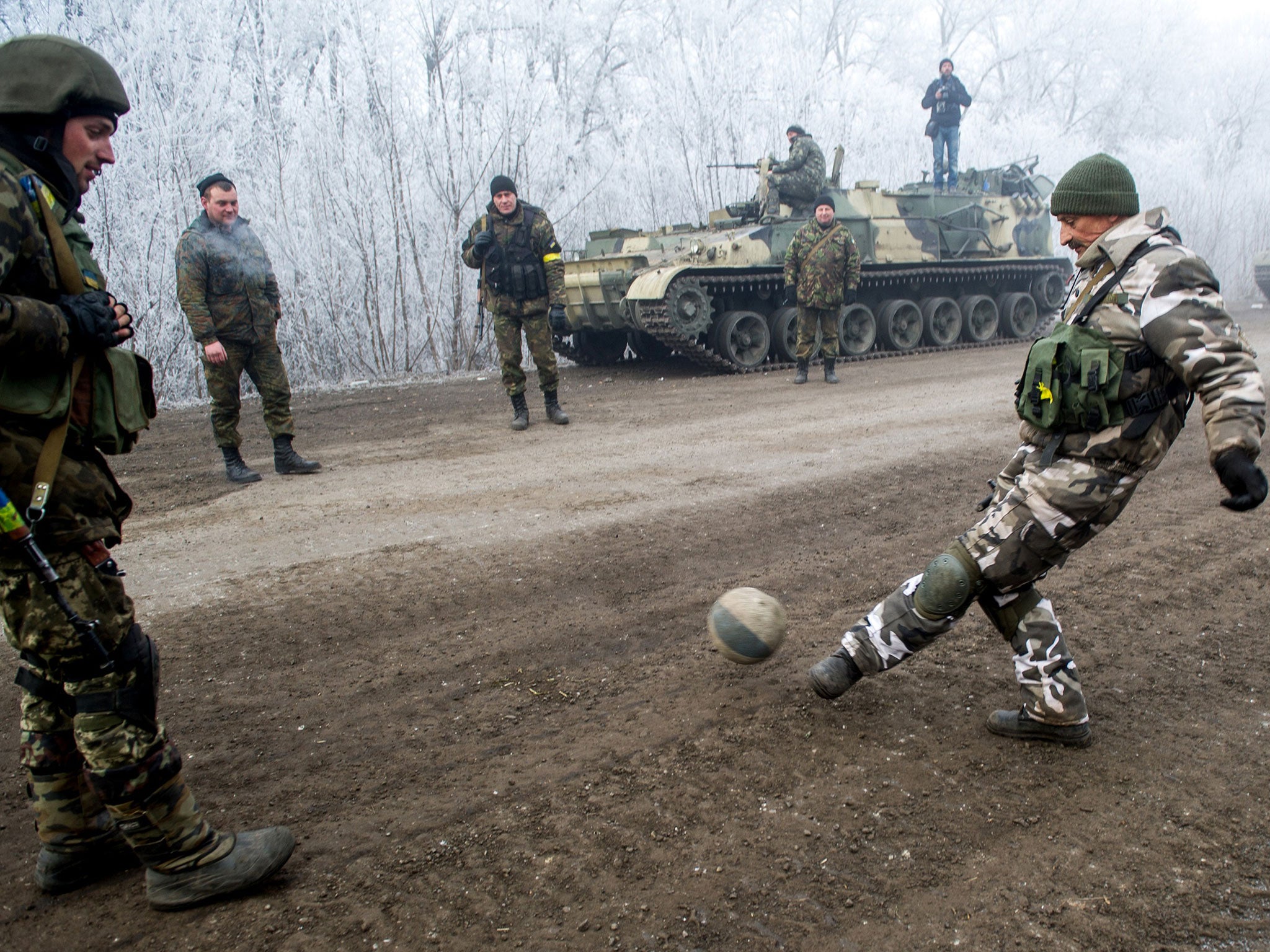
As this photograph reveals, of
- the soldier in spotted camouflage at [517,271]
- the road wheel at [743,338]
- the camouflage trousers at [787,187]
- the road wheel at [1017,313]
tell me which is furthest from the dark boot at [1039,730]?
the road wheel at [1017,313]

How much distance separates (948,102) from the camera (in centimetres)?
1767

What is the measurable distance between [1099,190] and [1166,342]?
533 millimetres

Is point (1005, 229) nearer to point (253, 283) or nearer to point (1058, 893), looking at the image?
point (253, 283)

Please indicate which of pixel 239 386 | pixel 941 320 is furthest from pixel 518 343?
pixel 941 320

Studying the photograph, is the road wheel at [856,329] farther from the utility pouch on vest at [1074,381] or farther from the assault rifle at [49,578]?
the assault rifle at [49,578]

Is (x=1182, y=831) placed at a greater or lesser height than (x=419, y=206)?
lesser

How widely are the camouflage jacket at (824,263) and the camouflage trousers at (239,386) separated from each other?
6.25m

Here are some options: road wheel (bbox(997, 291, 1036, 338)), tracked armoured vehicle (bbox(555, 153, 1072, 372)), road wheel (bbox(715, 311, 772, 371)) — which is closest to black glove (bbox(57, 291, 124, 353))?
tracked armoured vehicle (bbox(555, 153, 1072, 372))

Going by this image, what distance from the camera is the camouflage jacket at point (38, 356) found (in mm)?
2160

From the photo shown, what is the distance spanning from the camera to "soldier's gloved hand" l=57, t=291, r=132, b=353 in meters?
2.29

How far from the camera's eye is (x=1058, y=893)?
2.34 meters

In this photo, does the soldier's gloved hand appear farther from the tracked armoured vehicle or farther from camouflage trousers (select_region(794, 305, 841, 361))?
the tracked armoured vehicle

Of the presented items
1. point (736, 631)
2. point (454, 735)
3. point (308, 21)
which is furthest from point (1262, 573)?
point (308, 21)

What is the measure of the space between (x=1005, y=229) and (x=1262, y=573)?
14040 mm
